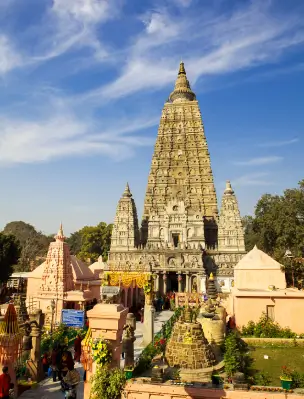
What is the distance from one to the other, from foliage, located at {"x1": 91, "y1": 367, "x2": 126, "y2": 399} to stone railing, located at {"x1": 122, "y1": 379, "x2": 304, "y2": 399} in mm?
641

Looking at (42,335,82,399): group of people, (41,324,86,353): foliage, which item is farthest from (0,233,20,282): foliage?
(42,335,82,399): group of people

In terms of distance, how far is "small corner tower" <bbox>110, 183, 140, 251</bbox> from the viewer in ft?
148

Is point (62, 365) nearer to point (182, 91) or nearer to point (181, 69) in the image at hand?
point (182, 91)

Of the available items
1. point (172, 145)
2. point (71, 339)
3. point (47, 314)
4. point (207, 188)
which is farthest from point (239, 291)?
point (172, 145)

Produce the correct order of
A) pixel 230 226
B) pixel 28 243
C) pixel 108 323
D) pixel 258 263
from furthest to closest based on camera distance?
pixel 28 243 → pixel 230 226 → pixel 258 263 → pixel 108 323

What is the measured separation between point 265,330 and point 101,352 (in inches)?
487

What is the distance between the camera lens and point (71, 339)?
15.3 meters

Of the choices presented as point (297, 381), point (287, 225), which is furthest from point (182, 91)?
point (297, 381)

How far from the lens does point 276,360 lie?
13.3 meters

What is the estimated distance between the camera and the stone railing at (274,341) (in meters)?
15.6

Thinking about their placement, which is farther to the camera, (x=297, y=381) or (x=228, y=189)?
(x=228, y=189)

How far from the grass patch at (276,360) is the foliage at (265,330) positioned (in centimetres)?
111

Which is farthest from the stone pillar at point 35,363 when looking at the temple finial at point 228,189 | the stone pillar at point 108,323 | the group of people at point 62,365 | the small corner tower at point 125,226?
the temple finial at point 228,189

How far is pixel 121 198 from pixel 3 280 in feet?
61.8
